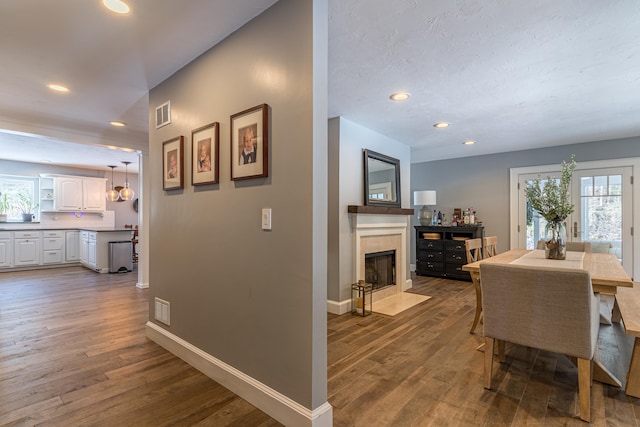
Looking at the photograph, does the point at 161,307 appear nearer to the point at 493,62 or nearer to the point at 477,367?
the point at 477,367

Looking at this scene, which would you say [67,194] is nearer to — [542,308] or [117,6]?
[117,6]

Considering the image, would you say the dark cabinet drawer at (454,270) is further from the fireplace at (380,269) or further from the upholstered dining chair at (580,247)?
the upholstered dining chair at (580,247)

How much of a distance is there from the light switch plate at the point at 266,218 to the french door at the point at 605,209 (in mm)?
5361

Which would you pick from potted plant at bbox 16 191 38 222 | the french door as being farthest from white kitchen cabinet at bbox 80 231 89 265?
the french door

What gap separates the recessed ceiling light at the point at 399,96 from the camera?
3.00 m

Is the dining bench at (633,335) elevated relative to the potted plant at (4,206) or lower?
lower

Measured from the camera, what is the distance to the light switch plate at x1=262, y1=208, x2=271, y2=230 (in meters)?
1.78

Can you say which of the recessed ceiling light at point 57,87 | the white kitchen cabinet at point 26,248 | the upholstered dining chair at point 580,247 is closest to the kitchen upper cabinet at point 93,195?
the white kitchen cabinet at point 26,248

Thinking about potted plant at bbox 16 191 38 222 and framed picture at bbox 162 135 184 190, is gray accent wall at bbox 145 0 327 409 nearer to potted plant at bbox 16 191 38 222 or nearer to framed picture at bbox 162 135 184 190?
framed picture at bbox 162 135 184 190

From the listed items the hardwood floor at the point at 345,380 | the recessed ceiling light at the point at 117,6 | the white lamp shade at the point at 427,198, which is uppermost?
the recessed ceiling light at the point at 117,6

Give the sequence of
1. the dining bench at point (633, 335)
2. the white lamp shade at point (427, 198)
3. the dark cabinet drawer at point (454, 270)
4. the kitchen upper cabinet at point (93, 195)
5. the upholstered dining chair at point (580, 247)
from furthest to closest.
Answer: the kitchen upper cabinet at point (93, 195), the white lamp shade at point (427, 198), the dark cabinet drawer at point (454, 270), the upholstered dining chair at point (580, 247), the dining bench at point (633, 335)

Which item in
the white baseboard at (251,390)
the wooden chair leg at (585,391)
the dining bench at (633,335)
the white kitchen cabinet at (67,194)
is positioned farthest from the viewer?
the white kitchen cabinet at (67,194)

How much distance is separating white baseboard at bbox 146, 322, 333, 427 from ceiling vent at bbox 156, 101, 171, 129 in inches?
71.6

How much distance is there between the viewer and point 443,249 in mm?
5781
